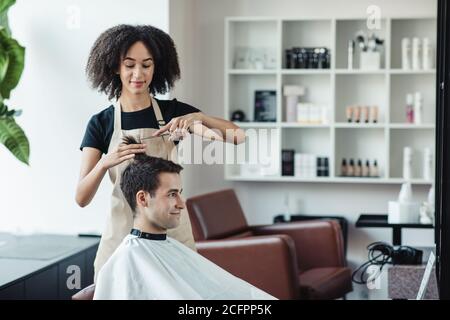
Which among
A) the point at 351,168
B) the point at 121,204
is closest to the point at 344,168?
the point at 351,168

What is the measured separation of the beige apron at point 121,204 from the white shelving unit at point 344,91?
1410 millimetres

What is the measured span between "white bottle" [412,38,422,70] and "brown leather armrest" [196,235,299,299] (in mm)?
1214

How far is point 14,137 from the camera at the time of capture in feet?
6.50

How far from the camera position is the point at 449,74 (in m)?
1.92

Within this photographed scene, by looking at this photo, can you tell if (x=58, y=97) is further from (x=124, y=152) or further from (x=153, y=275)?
(x=153, y=275)

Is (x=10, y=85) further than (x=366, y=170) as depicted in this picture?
No

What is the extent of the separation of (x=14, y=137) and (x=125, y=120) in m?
0.28

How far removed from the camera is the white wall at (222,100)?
2346mm

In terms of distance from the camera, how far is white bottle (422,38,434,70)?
4.03m

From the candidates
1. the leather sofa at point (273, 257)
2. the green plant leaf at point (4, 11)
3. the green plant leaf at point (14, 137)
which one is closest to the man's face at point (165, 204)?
the green plant leaf at point (14, 137)

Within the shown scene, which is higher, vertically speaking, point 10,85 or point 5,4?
point 5,4

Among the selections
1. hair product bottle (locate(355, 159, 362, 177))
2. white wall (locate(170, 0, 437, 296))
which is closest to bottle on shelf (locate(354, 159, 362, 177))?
hair product bottle (locate(355, 159, 362, 177))

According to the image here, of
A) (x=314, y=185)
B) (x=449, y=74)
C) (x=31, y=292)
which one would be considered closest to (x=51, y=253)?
(x=31, y=292)

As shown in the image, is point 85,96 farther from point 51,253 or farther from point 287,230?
point 287,230
